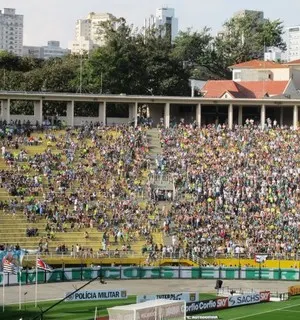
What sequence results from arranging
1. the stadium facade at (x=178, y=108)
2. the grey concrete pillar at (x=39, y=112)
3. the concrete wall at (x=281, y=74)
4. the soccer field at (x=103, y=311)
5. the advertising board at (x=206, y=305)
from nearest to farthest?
1. the soccer field at (x=103, y=311)
2. the advertising board at (x=206, y=305)
3. the grey concrete pillar at (x=39, y=112)
4. the stadium facade at (x=178, y=108)
5. the concrete wall at (x=281, y=74)

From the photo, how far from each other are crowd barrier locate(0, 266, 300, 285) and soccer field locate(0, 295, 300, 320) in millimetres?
7948

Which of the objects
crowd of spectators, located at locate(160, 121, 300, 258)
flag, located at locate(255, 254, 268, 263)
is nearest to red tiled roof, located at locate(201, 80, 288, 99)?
crowd of spectators, located at locate(160, 121, 300, 258)

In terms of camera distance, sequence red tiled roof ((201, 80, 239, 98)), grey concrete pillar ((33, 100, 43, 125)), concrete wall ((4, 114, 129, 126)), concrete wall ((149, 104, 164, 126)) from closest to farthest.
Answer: grey concrete pillar ((33, 100, 43, 125)) < concrete wall ((4, 114, 129, 126)) < concrete wall ((149, 104, 164, 126)) < red tiled roof ((201, 80, 239, 98))

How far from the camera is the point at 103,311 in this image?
157 ft

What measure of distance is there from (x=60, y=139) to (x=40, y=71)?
34.9 m

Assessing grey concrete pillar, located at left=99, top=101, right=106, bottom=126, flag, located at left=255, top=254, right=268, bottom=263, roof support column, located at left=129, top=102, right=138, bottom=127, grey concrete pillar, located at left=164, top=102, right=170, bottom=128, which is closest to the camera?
flag, located at left=255, top=254, right=268, bottom=263

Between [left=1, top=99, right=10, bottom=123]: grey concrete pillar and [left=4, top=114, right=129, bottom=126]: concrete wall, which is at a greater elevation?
[left=1, top=99, right=10, bottom=123]: grey concrete pillar

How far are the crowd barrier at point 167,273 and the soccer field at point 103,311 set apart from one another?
26.1ft

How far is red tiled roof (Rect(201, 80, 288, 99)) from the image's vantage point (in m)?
97.3

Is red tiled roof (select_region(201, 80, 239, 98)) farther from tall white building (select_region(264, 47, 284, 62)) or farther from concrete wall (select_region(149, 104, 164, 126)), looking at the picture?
tall white building (select_region(264, 47, 284, 62))

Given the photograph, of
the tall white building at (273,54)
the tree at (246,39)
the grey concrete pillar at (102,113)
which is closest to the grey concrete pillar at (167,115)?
the grey concrete pillar at (102,113)

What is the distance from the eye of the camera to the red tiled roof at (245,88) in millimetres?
97312

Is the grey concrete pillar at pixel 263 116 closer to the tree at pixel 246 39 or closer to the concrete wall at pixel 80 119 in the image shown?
the concrete wall at pixel 80 119

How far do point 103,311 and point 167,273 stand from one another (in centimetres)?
1611
